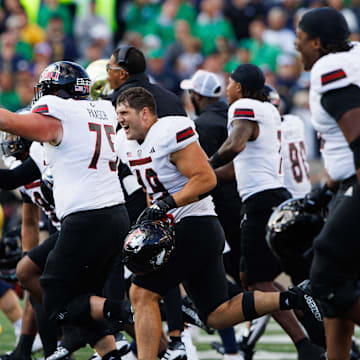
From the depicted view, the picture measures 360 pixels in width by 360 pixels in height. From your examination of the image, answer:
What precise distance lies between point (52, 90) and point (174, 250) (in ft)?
4.04

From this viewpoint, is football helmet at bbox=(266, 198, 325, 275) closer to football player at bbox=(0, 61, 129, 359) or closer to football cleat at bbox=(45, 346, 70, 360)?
football player at bbox=(0, 61, 129, 359)

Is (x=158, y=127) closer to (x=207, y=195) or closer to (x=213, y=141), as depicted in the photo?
(x=207, y=195)

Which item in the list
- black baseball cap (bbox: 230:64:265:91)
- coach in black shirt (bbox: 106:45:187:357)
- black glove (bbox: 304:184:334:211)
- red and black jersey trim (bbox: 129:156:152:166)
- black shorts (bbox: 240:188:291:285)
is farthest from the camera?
coach in black shirt (bbox: 106:45:187:357)

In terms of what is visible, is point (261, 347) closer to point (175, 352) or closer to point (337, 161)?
point (175, 352)

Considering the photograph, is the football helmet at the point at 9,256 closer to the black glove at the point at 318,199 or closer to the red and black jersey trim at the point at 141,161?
the red and black jersey trim at the point at 141,161

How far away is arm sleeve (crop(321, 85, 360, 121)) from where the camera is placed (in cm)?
400

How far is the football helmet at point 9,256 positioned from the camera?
23.6 ft

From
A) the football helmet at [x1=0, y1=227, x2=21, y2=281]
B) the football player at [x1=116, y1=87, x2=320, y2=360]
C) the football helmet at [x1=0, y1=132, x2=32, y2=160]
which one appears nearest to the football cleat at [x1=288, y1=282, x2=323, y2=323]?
the football player at [x1=116, y1=87, x2=320, y2=360]

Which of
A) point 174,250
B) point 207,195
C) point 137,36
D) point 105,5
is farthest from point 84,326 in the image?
point 105,5

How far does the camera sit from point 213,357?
7.04 metres

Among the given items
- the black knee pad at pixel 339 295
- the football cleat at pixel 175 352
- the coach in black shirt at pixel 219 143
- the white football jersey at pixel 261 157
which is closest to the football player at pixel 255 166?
the white football jersey at pixel 261 157

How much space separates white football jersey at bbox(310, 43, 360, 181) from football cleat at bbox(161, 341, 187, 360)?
2.12 m

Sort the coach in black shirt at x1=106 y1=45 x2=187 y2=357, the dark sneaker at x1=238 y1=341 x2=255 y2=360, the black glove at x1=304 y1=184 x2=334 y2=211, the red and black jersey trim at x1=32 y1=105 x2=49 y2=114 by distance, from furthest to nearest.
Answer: the dark sneaker at x1=238 y1=341 x2=255 y2=360 → the coach in black shirt at x1=106 y1=45 x2=187 y2=357 → the red and black jersey trim at x1=32 y1=105 x2=49 y2=114 → the black glove at x1=304 y1=184 x2=334 y2=211

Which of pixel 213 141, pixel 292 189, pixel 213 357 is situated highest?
pixel 213 141
